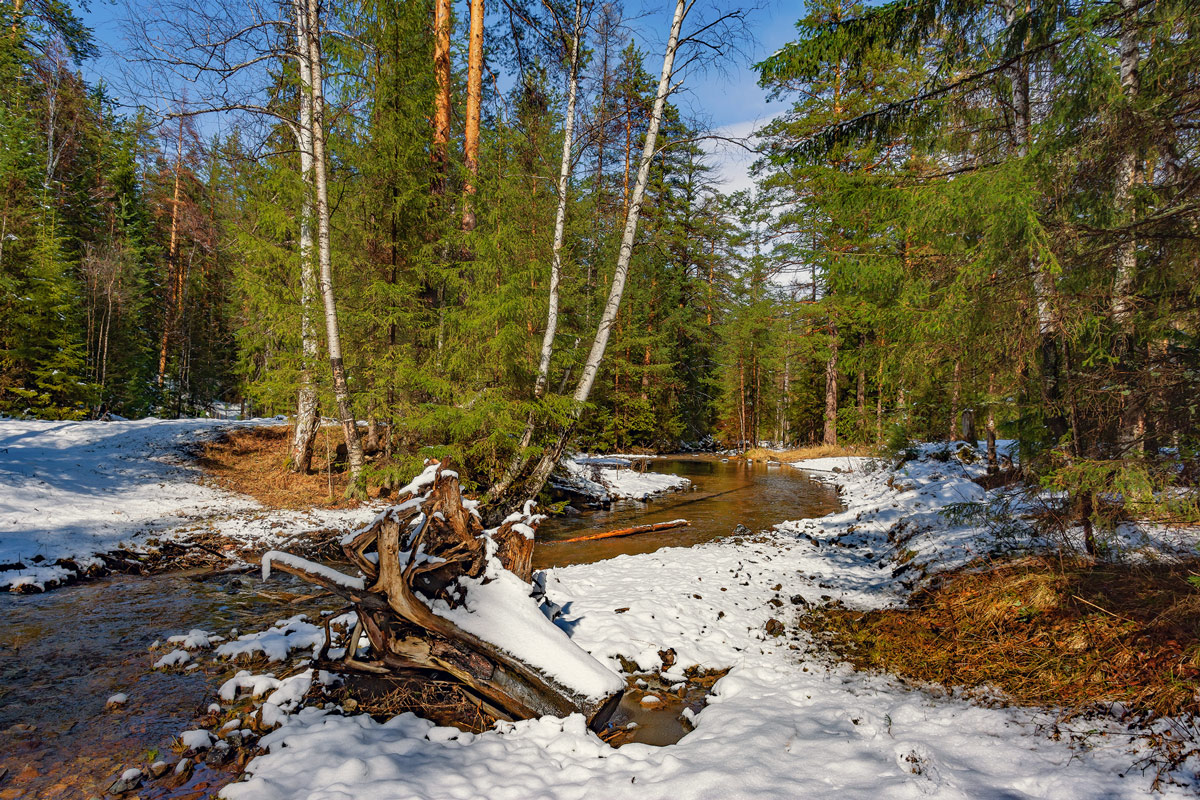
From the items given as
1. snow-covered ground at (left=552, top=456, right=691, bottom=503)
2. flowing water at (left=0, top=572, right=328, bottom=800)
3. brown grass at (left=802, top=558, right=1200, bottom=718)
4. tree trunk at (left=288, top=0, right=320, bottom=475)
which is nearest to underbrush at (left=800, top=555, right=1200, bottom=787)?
brown grass at (left=802, top=558, right=1200, bottom=718)

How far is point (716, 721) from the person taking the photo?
3.96m

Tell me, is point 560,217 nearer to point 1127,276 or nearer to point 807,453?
point 1127,276

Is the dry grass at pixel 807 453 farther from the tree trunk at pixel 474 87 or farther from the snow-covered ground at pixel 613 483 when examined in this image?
the tree trunk at pixel 474 87

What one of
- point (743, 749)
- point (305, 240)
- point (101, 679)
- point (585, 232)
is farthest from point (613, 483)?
point (101, 679)

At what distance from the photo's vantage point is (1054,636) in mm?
4320

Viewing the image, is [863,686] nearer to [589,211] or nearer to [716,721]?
[716,721]

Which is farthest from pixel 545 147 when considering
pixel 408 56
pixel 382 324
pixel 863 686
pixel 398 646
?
pixel 863 686

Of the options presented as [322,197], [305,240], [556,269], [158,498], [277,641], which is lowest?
[277,641]

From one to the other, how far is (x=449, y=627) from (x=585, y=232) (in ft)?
40.5

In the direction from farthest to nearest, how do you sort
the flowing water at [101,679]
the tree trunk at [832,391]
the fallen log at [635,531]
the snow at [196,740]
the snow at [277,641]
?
the tree trunk at [832,391], the fallen log at [635,531], the snow at [277,641], the snow at [196,740], the flowing water at [101,679]

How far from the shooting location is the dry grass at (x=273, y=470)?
450 inches

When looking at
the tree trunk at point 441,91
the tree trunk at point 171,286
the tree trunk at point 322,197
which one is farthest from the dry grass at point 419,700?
the tree trunk at point 171,286

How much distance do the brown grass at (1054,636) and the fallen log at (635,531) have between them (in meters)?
5.39

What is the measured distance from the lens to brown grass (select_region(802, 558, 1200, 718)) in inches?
137
